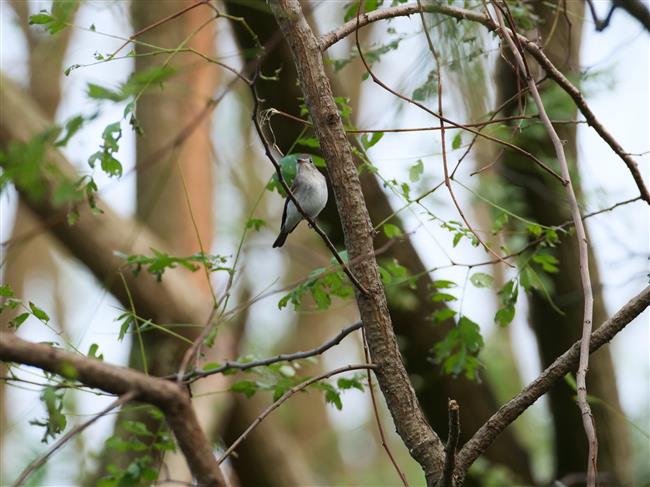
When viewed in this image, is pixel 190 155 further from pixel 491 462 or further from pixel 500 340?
pixel 500 340

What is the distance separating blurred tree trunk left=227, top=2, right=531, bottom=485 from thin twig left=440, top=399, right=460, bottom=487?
2071 millimetres

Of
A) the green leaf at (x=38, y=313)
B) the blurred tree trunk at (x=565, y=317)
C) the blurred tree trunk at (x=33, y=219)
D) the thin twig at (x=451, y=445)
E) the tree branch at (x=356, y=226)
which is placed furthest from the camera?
the blurred tree trunk at (x=33, y=219)

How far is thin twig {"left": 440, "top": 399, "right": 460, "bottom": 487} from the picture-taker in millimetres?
1327

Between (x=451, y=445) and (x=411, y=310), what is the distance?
99.5 inches

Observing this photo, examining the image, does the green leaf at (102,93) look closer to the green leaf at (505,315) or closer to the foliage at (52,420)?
the foliage at (52,420)

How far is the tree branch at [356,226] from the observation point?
1694mm

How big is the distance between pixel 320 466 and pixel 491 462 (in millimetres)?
7432

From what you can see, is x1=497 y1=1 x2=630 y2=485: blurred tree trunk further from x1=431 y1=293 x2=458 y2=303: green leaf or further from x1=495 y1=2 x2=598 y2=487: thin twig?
x1=495 y1=2 x2=598 y2=487: thin twig

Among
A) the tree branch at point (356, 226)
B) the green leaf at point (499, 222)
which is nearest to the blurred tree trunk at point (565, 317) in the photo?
the green leaf at point (499, 222)

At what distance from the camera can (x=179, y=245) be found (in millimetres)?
5512

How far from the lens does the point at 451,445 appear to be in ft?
4.60

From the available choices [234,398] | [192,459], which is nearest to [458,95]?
[192,459]

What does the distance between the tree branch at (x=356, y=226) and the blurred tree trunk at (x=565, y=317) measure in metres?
2.39

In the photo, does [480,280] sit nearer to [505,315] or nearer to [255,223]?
[505,315]
